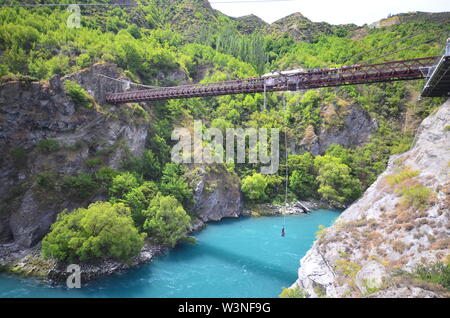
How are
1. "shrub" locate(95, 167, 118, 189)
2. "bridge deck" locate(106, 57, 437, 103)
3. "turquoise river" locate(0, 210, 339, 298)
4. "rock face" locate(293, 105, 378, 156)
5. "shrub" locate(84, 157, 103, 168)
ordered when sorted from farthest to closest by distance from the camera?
"rock face" locate(293, 105, 378, 156), "shrub" locate(84, 157, 103, 168), "shrub" locate(95, 167, 118, 189), "bridge deck" locate(106, 57, 437, 103), "turquoise river" locate(0, 210, 339, 298)

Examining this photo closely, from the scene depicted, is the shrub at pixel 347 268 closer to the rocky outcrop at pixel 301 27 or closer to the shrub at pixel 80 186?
the shrub at pixel 80 186

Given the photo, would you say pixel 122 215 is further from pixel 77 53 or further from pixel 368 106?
pixel 368 106

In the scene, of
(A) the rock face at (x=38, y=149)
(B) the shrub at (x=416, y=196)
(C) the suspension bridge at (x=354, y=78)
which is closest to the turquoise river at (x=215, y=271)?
(A) the rock face at (x=38, y=149)

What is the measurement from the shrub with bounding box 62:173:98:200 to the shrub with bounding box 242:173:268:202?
14.9 m

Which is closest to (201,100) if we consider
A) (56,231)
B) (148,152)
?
(148,152)

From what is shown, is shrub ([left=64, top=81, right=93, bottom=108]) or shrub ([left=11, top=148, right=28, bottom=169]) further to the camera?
shrub ([left=64, top=81, right=93, bottom=108])

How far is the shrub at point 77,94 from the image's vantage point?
826 inches

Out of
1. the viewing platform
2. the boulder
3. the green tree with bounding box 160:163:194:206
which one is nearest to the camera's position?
the boulder

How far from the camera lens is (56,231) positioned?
1565cm

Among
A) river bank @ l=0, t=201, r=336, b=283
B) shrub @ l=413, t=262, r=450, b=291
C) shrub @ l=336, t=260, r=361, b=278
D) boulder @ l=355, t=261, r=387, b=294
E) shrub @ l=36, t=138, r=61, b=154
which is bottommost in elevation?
river bank @ l=0, t=201, r=336, b=283

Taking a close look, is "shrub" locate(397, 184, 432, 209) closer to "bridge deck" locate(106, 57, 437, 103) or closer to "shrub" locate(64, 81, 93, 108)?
"bridge deck" locate(106, 57, 437, 103)

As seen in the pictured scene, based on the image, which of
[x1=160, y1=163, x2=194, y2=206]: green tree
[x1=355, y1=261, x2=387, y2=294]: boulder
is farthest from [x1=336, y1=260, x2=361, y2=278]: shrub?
[x1=160, y1=163, x2=194, y2=206]: green tree

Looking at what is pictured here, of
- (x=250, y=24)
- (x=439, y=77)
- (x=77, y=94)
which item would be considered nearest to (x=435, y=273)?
(x=439, y=77)

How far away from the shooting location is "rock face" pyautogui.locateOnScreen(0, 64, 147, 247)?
1770 centimetres
